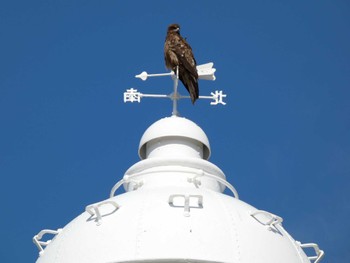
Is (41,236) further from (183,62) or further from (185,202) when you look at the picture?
Result: (183,62)

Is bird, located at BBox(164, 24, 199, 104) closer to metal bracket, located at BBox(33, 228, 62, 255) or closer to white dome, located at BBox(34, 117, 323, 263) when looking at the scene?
white dome, located at BBox(34, 117, 323, 263)

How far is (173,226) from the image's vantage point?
10195mm

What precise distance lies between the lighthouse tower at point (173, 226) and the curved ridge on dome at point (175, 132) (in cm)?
51

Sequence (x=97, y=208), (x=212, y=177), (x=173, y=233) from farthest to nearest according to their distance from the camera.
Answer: (x=212, y=177) → (x=97, y=208) → (x=173, y=233)

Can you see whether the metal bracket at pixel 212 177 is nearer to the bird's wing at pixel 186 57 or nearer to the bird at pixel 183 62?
the bird at pixel 183 62

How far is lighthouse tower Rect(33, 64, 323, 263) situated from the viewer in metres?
9.95

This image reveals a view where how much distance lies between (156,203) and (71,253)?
4.20 feet

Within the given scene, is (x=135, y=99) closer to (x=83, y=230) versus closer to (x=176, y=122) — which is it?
(x=176, y=122)

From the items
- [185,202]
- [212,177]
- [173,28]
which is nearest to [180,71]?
[173,28]

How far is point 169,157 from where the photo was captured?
1215cm

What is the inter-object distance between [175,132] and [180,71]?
3.21ft

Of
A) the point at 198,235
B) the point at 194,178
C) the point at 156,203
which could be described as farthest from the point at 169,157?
the point at 198,235

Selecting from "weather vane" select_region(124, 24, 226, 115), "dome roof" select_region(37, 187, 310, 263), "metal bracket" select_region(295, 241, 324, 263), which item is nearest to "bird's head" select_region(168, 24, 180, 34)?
"weather vane" select_region(124, 24, 226, 115)

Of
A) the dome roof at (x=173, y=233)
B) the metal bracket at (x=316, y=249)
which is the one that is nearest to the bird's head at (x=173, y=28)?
the dome roof at (x=173, y=233)
